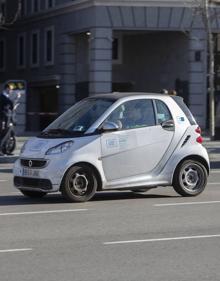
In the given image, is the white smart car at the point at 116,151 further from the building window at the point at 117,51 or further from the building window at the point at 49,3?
the building window at the point at 49,3

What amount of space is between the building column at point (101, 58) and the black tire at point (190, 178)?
21.7 meters

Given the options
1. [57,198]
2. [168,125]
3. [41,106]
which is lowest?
[57,198]

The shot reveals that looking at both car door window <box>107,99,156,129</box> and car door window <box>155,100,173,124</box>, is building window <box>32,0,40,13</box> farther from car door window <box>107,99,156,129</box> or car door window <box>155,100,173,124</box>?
car door window <box>107,99,156,129</box>

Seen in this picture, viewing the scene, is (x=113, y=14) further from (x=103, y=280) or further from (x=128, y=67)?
(x=103, y=280)

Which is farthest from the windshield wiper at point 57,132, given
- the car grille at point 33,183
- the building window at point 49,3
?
the building window at point 49,3

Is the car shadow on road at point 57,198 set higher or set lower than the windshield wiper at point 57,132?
lower

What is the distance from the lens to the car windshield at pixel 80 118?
538 inches

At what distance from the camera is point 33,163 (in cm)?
1350

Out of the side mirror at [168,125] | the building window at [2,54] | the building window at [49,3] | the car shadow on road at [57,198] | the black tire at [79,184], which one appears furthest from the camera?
the building window at [2,54]

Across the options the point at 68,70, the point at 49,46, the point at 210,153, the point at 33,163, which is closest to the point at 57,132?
the point at 33,163

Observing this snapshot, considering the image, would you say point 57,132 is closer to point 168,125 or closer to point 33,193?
point 33,193

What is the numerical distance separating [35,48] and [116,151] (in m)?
31.2

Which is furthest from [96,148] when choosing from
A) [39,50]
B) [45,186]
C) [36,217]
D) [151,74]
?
[39,50]

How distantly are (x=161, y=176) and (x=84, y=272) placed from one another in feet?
19.6
